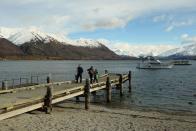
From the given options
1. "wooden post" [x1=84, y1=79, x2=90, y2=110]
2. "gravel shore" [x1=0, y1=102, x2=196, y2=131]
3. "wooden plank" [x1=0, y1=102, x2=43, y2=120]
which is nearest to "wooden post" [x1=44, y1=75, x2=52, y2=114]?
"gravel shore" [x1=0, y1=102, x2=196, y2=131]

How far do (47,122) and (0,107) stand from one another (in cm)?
357

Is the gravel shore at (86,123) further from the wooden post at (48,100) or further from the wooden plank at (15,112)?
the wooden plank at (15,112)

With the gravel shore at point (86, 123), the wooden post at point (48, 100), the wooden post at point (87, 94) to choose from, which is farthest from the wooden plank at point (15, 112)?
the wooden post at point (87, 94)

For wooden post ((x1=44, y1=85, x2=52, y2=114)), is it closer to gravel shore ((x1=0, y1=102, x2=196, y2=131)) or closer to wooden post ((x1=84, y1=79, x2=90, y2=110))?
gravel shore ((x1=0, y1=102, x2=196, y2=131))

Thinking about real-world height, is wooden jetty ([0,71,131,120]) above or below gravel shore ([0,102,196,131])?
above

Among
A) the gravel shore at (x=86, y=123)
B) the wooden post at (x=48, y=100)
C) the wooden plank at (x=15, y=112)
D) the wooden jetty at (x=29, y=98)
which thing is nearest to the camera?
the wooden plank at (x=15, y=112)

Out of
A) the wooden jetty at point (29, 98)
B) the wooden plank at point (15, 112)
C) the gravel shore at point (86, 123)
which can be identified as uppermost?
the wooden jetty at point (29, 98)

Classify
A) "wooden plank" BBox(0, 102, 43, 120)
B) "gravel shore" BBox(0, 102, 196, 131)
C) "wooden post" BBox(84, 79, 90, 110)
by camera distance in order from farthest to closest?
"wooden post" BBox(84, 79, 90, 110)
"gravel shore" BBox(0, 102, 196, 131)
"wooden plank" BBox(0, 102, 43, 120)

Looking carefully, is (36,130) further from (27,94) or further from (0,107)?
(27,94)

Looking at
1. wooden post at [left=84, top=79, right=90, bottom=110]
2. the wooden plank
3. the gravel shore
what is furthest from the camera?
wooden post at [left=84, top=79, right=90, bottom=110]

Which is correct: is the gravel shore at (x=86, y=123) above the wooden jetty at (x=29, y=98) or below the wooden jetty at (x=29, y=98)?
below

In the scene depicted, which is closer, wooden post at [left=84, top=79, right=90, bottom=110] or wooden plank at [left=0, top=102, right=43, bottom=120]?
wooden plank at [left=0, top=102, right=43, bottom=120]

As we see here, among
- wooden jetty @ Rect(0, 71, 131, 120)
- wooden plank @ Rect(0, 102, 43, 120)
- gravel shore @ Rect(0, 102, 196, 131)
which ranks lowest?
gravel shore @ Rect(0, 102, 196, 131)

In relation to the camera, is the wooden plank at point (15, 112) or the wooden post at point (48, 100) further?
the wooden post at point (48, 100)
